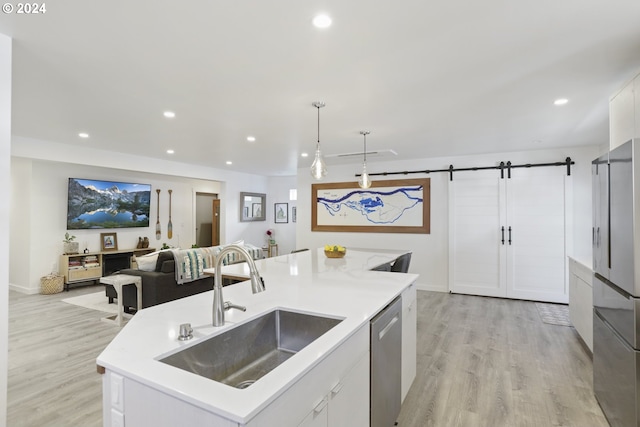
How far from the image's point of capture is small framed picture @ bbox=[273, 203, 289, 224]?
30.4ft

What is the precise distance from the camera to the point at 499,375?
2.79m

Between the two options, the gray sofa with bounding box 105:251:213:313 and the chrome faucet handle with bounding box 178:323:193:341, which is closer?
the chrome faucet handle with bounding box 178:323:193:341

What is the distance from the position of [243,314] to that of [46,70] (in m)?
2.42

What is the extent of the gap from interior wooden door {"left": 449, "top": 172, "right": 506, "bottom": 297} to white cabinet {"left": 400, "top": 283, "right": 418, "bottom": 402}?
3641mm

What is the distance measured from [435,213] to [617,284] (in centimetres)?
400

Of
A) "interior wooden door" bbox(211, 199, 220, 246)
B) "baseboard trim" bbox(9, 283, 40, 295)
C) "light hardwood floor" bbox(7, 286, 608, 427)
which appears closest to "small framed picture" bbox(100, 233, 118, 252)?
"baseboard trim" bbox(9, 283, 40, 295)

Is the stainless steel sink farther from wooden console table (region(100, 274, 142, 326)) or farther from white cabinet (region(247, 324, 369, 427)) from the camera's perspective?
wooden console table (region(100, 274, 142, 326))

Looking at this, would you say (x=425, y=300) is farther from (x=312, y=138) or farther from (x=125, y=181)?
(x=125, y=181)

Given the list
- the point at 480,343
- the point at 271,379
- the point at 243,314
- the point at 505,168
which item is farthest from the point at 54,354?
the point at 505,168

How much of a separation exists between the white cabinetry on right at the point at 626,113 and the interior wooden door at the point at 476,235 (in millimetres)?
2875

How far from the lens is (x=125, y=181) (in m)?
6.91

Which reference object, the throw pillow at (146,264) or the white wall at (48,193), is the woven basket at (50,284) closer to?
the white wall at (48,193)

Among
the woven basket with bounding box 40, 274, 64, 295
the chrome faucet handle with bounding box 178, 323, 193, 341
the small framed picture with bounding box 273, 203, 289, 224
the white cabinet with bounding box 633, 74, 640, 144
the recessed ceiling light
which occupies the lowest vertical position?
the woven basket with bounding box 40, 274, 64, 295

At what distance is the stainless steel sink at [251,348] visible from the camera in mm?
1277
